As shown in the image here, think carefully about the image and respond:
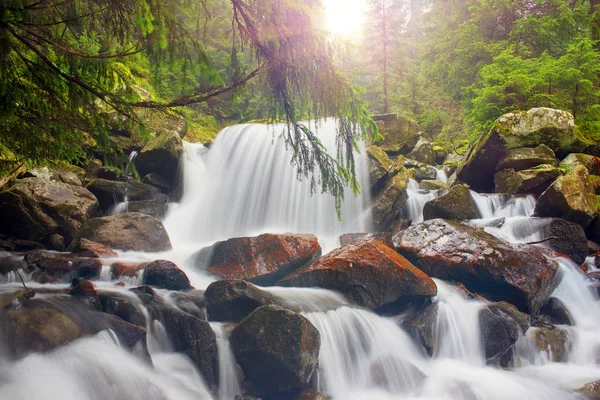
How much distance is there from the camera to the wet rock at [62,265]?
680 centimetres

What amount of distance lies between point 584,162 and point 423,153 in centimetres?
652

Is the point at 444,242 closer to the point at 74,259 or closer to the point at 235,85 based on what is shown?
the point at 235,85

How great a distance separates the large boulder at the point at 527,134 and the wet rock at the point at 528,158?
207mm

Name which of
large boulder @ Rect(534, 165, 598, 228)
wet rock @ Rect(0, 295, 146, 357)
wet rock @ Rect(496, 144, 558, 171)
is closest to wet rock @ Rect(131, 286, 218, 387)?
wet rock @ Rect(0, 295, 146, 357)

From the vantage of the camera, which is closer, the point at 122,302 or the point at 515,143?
the point at 122,302

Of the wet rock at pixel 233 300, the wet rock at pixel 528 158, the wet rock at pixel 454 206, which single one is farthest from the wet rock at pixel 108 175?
the wet rock at pixel 528 158

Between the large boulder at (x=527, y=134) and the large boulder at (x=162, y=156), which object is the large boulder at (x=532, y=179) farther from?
the large boulder at (x=162, y=156)

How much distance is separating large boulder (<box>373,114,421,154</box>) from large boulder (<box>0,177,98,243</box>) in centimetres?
1237

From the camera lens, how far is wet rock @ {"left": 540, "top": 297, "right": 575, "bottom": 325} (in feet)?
24.2

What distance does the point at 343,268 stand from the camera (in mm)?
7109

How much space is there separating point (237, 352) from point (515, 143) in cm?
1085

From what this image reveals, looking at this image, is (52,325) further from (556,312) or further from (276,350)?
(556,312)

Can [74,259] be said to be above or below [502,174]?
below

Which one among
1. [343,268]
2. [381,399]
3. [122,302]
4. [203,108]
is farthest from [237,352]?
[203,108]
